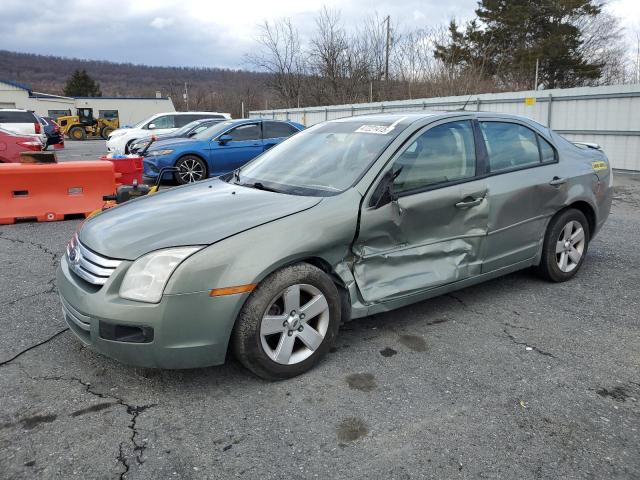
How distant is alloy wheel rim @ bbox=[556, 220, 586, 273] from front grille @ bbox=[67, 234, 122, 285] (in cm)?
366

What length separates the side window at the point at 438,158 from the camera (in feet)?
11.8

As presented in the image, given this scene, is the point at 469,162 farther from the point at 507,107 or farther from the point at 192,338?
the point at 507,107

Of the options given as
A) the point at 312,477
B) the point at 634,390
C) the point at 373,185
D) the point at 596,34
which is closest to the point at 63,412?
the point at 312,477

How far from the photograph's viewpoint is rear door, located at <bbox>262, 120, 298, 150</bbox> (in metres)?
11.6

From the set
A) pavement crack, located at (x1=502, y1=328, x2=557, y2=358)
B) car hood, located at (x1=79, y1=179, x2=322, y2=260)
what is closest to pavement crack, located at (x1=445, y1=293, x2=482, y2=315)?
pavement crack, located at (x1=502, y1=328, x2=557, y2=358)

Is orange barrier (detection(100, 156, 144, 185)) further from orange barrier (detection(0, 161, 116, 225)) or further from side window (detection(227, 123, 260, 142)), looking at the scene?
side window (detection(227, 123, 260, 142))

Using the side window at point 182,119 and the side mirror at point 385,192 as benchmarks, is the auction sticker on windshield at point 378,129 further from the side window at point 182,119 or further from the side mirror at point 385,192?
the side window at point 182,119

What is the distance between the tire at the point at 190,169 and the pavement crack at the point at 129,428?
8.19 m

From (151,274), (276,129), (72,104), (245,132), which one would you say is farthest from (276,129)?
(72,104)

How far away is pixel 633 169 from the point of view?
501 inches

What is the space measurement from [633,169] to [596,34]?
26598mm

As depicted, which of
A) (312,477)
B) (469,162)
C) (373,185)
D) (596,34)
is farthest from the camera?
(596,34)

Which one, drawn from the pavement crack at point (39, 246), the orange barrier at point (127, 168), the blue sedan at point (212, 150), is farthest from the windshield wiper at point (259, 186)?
the blue sedan at point (212, 150)

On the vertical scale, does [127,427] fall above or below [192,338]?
below
